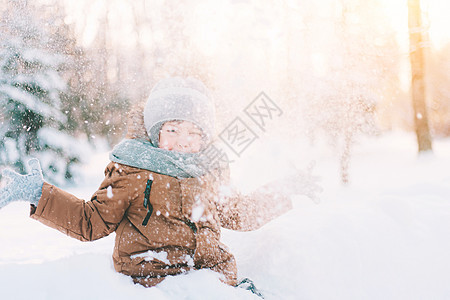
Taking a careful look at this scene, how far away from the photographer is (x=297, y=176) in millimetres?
2020

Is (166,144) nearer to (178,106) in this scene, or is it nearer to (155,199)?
(178,106)

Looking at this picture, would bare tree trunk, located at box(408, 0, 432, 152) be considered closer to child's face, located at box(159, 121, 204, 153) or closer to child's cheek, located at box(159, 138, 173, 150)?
child's face, located at box(159, 121, 204, 153)

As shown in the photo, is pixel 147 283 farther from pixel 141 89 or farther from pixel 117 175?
pixel 141 89

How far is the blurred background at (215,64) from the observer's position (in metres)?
5.12

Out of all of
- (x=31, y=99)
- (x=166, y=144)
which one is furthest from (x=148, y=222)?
(x=31, y=99)

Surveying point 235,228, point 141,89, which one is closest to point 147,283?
point 235,228

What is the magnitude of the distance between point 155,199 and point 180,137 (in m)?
0.38

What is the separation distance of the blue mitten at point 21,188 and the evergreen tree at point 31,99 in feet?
18.1

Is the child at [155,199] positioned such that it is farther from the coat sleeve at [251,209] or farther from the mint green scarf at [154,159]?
the coat sleeve at [251,209]

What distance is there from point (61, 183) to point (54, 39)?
2.92 m

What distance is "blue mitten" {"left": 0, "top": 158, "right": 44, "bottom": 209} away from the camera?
4.56 ft

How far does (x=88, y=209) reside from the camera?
1536mm

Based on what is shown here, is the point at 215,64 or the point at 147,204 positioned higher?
the point at 215,64

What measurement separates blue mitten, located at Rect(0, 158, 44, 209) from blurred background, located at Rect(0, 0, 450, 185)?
1.07 m
